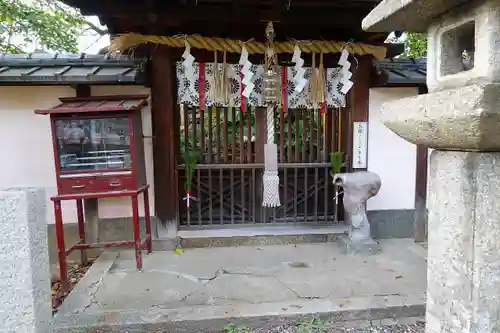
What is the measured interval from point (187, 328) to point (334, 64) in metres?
3.98

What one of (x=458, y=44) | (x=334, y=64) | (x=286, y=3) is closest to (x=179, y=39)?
(x=286, y=3)

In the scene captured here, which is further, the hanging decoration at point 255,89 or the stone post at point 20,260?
the hanging decoration at point 255,89

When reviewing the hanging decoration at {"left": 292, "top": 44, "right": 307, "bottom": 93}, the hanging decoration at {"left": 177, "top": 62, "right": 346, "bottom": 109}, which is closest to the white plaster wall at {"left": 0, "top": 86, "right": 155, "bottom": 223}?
the hanging decoration at {"left": 177, "top": 62, "right": 346, "bottom": 109}

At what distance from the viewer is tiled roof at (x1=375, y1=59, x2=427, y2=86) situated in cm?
513

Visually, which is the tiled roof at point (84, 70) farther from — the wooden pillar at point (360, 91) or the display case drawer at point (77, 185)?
the display case drawer at point (77, 185)

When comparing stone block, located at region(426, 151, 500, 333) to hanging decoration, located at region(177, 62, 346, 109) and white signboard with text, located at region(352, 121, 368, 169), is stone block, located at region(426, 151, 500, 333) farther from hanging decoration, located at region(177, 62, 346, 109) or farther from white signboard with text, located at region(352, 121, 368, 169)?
white signboard with text, located at region(352, 121, 368, 169)

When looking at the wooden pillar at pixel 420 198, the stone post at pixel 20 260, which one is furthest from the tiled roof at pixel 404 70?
the stone post at pixel 20 260

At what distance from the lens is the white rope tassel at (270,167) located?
5004 millimetres

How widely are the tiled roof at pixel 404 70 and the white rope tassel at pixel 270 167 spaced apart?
68.3 inches

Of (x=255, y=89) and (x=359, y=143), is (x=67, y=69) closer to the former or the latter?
(x=255, y=89)

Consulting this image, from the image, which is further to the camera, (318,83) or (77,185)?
(318,83)

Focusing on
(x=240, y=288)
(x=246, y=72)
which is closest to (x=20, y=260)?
(x=240, y=288)

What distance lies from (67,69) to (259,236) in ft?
11.5

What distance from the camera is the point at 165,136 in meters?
5.12
